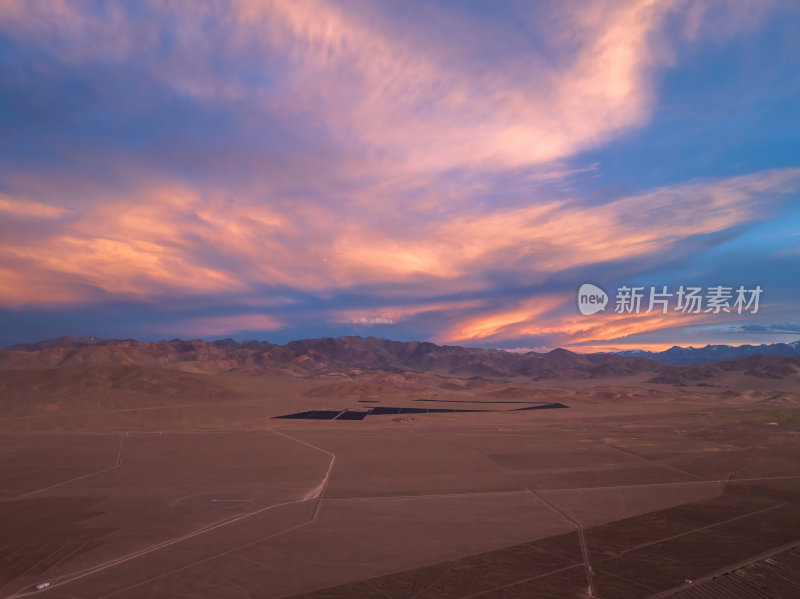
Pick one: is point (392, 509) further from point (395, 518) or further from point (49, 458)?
point (49, 458)

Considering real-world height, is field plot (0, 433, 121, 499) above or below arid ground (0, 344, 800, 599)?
below

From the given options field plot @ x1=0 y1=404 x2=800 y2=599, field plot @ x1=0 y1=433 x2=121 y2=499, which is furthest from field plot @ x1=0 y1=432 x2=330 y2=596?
field plot @ x1=0 y1=433 x2=121 y2=499

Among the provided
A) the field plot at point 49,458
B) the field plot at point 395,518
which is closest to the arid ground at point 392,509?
the field plot at point 395,518

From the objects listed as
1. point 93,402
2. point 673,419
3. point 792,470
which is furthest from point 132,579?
point 93,402

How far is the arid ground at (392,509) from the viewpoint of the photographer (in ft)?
52.5

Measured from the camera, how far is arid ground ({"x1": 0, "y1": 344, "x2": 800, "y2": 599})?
16.0 m

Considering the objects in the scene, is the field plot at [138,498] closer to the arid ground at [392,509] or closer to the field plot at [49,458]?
the arid ground at [392,509]

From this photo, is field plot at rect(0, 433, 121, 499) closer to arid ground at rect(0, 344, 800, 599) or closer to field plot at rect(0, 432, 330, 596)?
arid ground at rect(0, 344, 800, 599)

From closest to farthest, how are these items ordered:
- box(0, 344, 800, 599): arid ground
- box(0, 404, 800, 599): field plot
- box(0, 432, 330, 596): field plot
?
box(0, 404, 800, 599): field plot < box(0, 344, 800, 599): arid ground < box(0, 432, 330, 596): field plot

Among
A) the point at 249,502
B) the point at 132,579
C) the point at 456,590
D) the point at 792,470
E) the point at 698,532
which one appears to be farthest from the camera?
the point at 792,470

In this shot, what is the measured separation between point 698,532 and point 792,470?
58.4 ft

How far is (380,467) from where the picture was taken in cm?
3497

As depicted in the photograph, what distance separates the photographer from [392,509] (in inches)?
955

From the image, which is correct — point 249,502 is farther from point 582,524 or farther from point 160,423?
point 160,423
